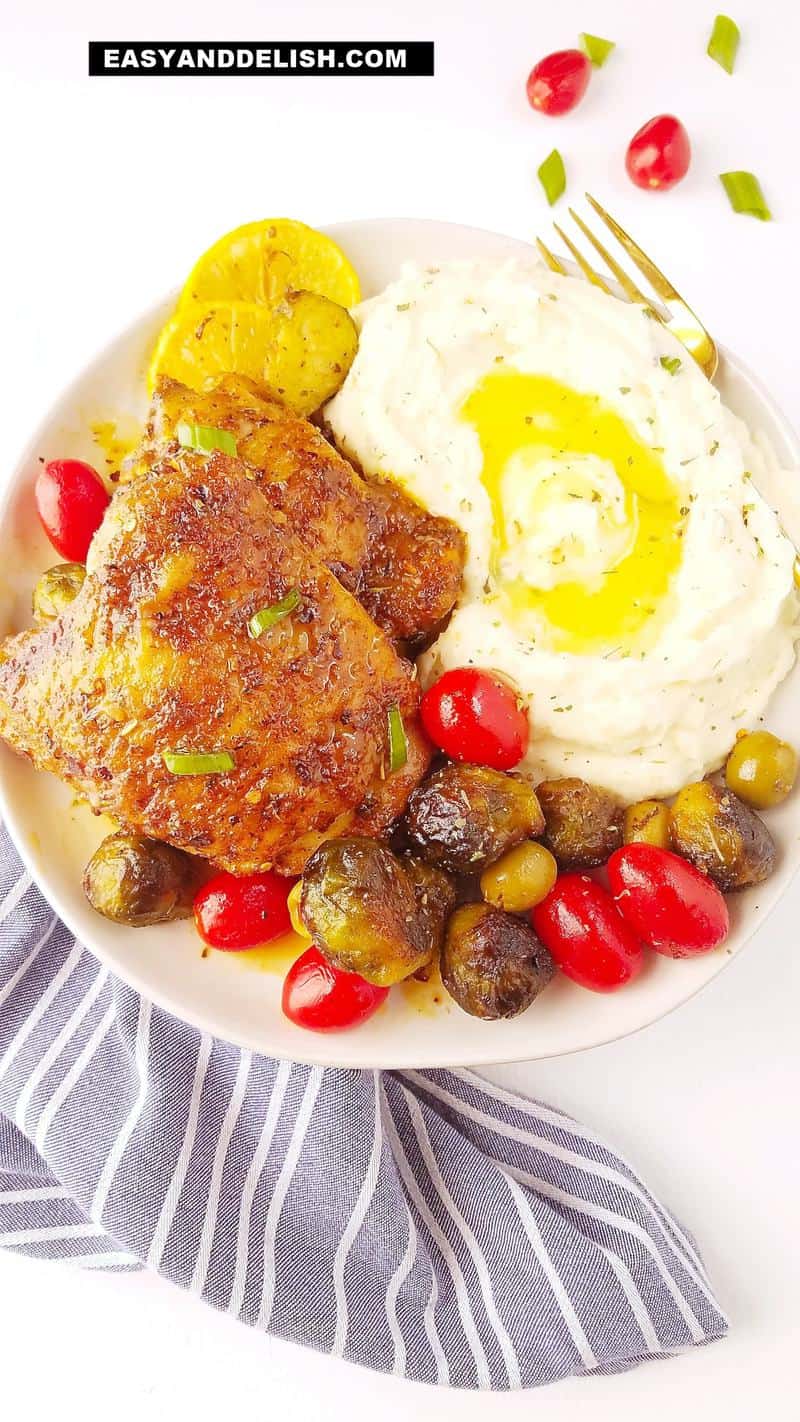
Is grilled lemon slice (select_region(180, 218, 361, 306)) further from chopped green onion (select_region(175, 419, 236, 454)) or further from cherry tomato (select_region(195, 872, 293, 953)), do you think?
cherry tomato (select_region(195, 872, 293, 953))

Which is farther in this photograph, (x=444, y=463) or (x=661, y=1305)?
(x=661, y=1305)

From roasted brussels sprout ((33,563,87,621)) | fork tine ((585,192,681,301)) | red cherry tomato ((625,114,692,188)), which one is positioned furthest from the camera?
red cherry tomato ((625,114,692,188))

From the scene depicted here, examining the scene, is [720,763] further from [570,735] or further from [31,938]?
[31,938]

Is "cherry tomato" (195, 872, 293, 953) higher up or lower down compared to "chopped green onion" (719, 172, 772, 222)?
lower down

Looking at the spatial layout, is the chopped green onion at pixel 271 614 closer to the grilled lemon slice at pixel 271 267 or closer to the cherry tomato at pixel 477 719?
the cherry tomato at pixel 477 719

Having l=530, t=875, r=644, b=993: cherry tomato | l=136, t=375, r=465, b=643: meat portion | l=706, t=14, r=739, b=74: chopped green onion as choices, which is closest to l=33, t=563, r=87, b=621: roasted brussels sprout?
l=136, t=375, r=465, b=643: meat portion

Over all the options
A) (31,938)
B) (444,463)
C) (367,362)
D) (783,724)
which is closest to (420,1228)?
(31,938)

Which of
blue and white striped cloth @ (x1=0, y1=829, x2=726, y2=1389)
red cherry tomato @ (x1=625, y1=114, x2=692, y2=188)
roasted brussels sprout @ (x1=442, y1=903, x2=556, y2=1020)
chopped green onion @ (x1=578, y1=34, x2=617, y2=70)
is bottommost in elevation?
blue and white striped cloth @ (x1=0, y1=829, x2=726, y2=1389)

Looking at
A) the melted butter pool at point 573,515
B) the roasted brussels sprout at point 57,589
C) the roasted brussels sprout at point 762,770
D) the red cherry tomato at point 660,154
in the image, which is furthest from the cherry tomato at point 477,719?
the red cherry tomato at point 660,154
